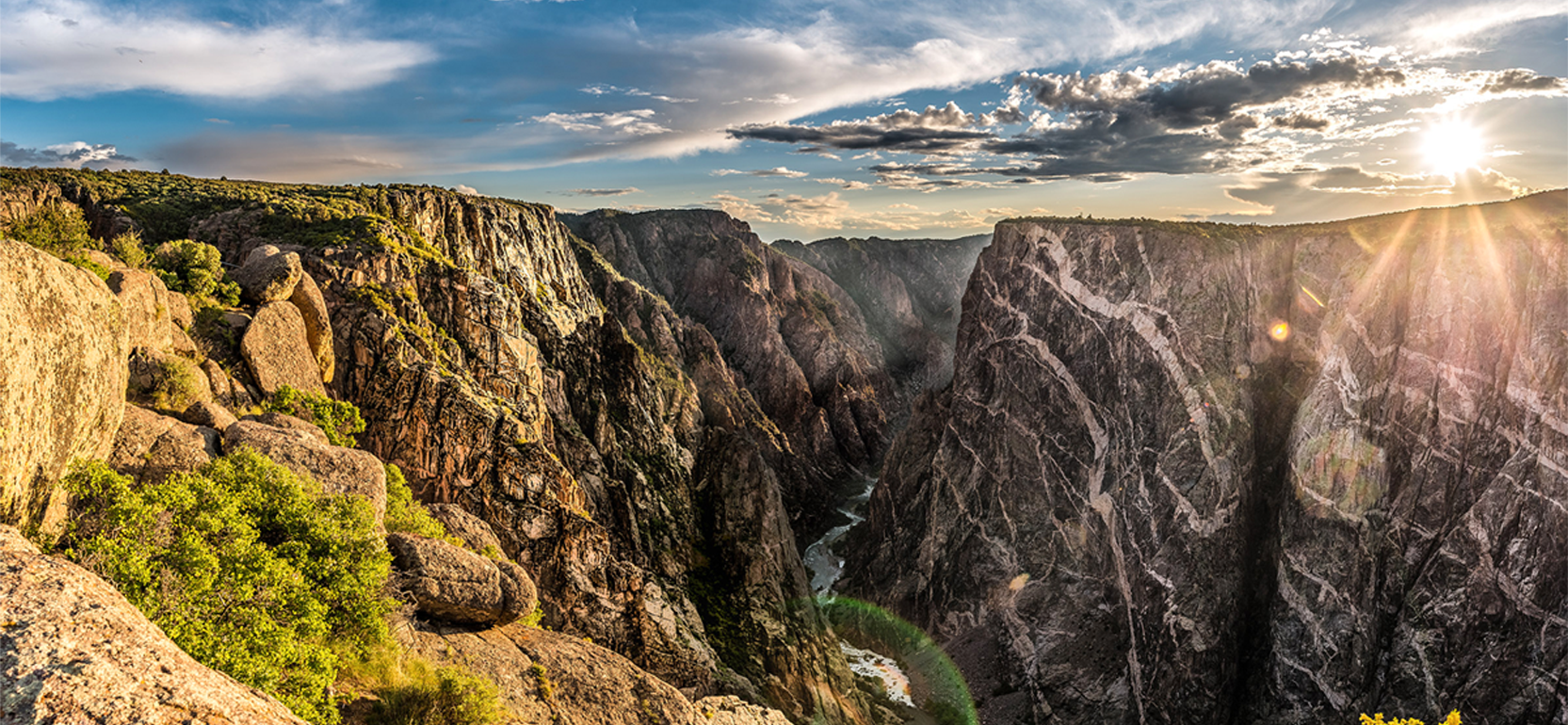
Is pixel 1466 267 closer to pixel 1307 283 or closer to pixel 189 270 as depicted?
pixel 1307 283

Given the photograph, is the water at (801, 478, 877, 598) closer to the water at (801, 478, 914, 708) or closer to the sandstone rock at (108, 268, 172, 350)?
the water at (801, 478, 914, 708)

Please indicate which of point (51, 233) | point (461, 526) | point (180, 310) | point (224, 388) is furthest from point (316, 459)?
point (51, 233)

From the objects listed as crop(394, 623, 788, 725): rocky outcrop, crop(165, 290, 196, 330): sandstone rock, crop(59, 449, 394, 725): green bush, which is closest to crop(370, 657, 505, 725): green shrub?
crop(59, 449, 394, 725): green bush

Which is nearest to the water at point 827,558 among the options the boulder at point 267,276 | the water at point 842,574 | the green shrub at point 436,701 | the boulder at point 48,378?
the water at point 842,574

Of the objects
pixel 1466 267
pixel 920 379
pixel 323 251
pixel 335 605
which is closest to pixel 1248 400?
pixel 1466 267

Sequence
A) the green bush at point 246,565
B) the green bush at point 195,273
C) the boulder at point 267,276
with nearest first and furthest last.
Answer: the green bush at point 246,565 < the green bush at point 195,273 < the boulder at point 267,276

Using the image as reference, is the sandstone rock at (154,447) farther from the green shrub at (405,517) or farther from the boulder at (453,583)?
the green shrub at (405,517)
